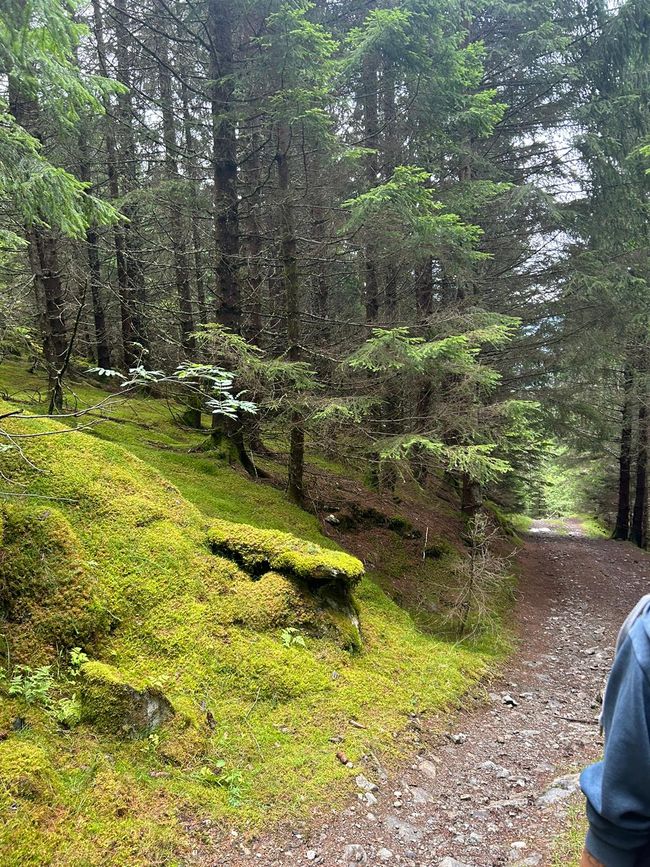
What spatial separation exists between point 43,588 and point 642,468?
1954 cm

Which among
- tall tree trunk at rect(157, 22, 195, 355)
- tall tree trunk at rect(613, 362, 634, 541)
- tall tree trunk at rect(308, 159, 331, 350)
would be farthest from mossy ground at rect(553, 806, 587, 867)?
tall tree trunk at rect(613, 362, 634, 541)

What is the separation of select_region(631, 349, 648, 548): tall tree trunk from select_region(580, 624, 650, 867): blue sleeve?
15668 millimetres

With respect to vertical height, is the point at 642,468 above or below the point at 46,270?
below

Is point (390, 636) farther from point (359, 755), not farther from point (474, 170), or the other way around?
point (474, 170)

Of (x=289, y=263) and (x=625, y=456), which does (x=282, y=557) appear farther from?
(x=625, y=456)

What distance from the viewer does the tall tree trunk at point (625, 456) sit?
15573mm

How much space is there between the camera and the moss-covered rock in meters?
2.66

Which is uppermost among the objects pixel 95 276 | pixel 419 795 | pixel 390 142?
pixel 390 142

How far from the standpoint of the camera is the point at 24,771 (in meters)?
2.75

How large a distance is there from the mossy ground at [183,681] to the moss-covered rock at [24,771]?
0.06 ft

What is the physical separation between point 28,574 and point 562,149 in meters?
13.5

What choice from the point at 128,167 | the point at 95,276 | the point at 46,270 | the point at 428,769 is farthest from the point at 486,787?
the point at 128,167

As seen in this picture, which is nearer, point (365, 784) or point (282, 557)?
point (365, 784)

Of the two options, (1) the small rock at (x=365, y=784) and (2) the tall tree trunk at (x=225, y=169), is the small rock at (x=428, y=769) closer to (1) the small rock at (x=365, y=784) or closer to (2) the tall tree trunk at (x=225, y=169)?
(1) the small rock at (x=365, y=784)
